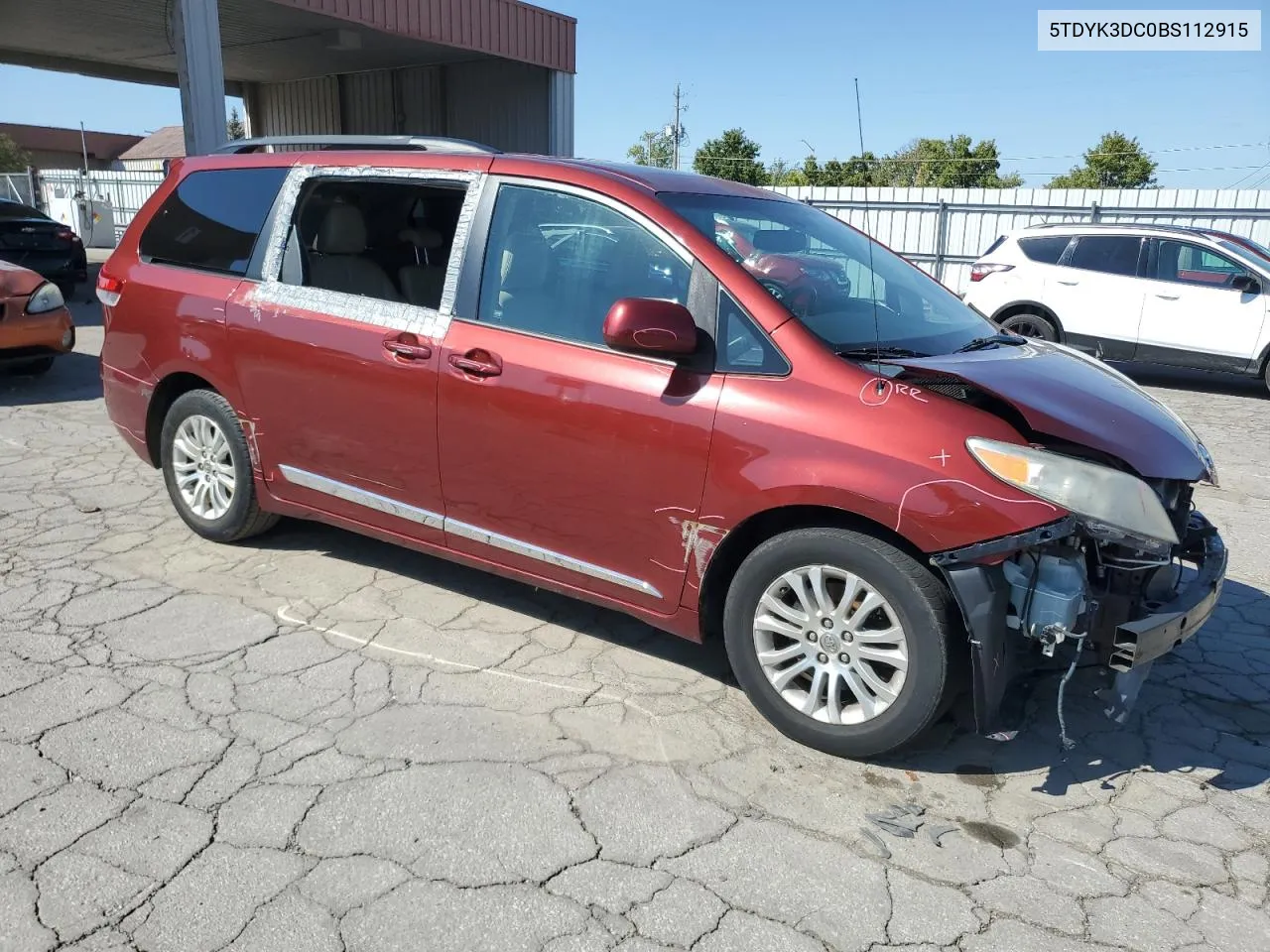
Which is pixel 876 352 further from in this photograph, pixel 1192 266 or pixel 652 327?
pixel 1192 266

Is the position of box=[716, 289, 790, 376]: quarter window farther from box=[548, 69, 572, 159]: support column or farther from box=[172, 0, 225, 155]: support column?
box=[548, 69, 572, 159]: support column

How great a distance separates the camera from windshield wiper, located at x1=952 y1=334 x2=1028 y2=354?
3584mm

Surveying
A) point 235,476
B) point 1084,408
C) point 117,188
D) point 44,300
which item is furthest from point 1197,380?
point 117,188

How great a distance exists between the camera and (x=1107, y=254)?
10.3m

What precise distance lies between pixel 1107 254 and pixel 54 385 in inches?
417

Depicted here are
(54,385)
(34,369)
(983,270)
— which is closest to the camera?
(54,385)

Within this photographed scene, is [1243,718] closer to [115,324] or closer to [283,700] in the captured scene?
[283,700]

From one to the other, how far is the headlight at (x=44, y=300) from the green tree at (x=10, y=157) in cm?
4629

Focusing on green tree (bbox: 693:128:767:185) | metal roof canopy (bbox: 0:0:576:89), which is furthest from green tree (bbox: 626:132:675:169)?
metal roof canopy (bbox: 0:0:576:89)

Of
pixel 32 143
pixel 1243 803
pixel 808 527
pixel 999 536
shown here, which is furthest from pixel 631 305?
pixel 32 143

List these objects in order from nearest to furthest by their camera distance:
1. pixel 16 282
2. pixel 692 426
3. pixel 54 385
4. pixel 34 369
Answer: pixel 692 426
pixel 16 282
pixel 54 385
pixel 34 369

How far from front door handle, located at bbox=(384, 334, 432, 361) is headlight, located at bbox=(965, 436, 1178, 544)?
2.04m

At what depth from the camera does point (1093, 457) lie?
9.50 feet

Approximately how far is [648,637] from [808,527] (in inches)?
46.3
